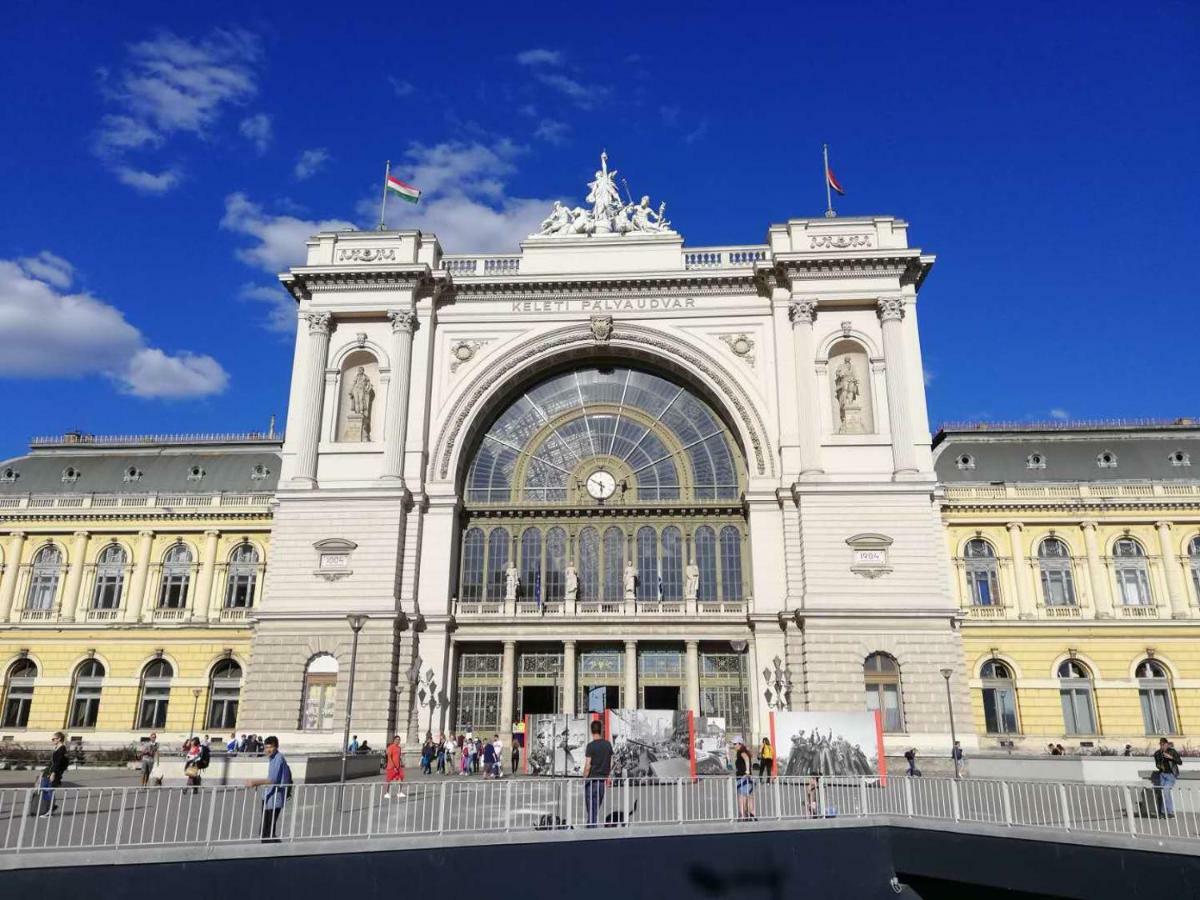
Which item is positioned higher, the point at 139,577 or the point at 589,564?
the point at 139,577

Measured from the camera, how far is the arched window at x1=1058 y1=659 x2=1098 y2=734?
4391cm

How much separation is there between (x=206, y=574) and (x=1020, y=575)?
43.6 meters

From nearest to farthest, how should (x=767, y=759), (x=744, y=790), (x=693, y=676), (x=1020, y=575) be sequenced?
(x=744, y=790) → (x=767, y=759) → (x=693, y=676) → (x=1020, y=575)

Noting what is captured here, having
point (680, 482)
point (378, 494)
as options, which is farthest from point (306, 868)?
point (680, 482)

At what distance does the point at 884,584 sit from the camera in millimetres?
38781

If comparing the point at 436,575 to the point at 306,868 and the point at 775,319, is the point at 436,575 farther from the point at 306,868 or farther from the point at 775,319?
the point at 306,868

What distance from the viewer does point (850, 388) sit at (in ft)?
141

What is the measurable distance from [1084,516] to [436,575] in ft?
108

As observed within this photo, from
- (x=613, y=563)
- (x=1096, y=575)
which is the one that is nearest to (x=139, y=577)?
(x=613, y=563)

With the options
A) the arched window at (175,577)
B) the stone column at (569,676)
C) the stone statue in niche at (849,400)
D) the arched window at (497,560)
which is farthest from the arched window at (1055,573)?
the arched window at (175,577)

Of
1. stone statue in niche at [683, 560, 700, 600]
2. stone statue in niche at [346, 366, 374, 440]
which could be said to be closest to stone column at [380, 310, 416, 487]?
stone statue in niche at [346, 366, 374, 440]

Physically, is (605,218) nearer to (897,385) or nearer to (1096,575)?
(897,385)

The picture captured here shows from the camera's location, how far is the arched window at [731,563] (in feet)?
140

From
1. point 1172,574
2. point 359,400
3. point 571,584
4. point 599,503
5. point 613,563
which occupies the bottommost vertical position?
point 571,584
